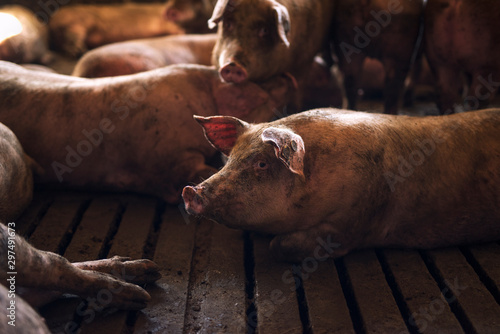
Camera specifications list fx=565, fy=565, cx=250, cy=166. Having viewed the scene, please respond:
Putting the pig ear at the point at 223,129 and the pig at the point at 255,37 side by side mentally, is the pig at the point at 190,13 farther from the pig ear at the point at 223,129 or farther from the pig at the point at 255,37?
the pig ear at the point at 223,129

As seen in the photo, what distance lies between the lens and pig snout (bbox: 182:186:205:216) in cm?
266

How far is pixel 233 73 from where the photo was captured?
3711mm

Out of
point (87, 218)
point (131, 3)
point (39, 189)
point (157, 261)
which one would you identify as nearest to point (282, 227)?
point (157, 261)

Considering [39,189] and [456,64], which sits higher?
[456,64]

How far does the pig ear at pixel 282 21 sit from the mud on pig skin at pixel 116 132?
2.20ft

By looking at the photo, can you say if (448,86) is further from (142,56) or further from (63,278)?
(63,278)

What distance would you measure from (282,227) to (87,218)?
1.30 m

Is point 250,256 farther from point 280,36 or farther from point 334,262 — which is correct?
point 280,36

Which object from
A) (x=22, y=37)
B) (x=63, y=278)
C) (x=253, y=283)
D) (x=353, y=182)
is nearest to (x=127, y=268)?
(x=63, y=278)

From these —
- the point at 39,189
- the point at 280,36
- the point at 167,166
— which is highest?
the point at 280,36

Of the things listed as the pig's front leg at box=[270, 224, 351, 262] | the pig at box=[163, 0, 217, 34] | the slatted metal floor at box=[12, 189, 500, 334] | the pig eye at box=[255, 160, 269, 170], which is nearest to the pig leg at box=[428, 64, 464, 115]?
the slatted metal floor at box=[12, 189, 500, 334]

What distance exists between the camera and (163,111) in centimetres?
362

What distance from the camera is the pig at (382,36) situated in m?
4.38

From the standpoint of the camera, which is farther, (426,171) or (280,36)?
(280,36)
